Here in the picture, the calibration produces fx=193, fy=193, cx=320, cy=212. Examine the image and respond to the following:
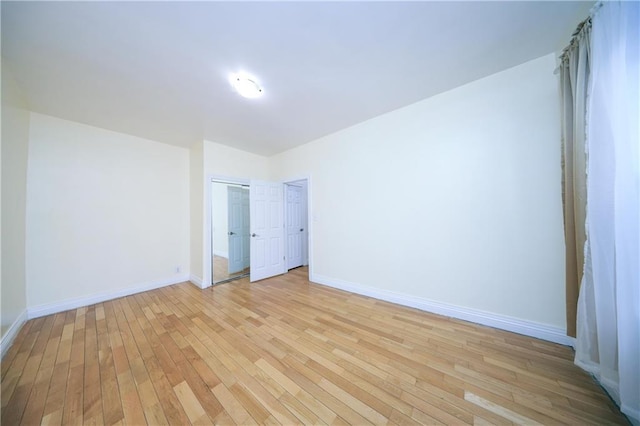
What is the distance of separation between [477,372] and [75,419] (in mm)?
2799

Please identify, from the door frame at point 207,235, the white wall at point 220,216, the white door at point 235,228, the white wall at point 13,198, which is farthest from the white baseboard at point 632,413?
the white wall at point 220,216

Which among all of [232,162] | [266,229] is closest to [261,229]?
[266,229]

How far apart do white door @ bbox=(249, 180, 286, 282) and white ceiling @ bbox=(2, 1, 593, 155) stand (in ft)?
5.64

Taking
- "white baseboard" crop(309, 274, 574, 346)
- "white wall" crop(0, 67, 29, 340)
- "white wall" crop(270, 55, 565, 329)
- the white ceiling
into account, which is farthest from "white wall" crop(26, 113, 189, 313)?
"white baseboard" crop(309, 274, 574, 346)

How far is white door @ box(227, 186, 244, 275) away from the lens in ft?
14.7

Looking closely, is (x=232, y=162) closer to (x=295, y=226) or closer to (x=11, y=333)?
(x=295, y=226)

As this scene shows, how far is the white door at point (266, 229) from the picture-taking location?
383cm

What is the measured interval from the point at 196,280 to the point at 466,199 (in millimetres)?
4503

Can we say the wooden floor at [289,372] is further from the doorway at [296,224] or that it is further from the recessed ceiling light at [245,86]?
the recessed ceiling light at [245,86]

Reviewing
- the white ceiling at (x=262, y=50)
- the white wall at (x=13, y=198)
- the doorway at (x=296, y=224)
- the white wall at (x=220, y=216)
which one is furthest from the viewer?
the white wall at (x=220, y=216)

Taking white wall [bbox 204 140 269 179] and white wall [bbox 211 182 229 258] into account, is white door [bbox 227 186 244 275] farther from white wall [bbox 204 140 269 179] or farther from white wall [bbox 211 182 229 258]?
white wall [bbox 211 182 229 258]

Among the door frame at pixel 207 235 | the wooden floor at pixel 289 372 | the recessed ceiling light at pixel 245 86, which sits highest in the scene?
the recessed ceiling light at pixel 245 86

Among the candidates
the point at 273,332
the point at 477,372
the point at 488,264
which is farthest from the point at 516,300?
the point at 273,332

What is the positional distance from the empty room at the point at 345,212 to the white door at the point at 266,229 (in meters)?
0.54
